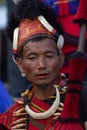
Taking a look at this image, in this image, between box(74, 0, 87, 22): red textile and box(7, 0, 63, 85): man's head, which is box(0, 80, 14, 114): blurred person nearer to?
box(7, 0, 63, 85): man's head

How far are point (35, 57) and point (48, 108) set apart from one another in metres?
0.28

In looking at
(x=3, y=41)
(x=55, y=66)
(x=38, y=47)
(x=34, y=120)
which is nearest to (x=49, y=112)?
(x=34, y=120)

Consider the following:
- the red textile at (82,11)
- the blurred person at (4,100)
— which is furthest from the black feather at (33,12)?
the blurred person at (4,100)

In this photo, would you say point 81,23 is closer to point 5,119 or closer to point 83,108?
point 83,108

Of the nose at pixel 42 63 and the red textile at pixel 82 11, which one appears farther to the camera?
the nose at pixel 42 63

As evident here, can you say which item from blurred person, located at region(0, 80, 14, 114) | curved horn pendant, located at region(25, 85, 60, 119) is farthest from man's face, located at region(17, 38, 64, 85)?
blurred person, located at region(0, 80, 14, 114)

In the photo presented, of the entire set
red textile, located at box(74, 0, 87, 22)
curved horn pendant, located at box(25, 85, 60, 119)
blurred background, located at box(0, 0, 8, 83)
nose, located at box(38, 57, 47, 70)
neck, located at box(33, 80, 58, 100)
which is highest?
red textile, located at box(74, 0, 87, 22)

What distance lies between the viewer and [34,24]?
3.42 meters

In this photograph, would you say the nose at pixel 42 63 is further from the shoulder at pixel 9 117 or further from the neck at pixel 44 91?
the shoulder at pixel 9 117

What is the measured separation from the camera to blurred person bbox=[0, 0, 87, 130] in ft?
10.9

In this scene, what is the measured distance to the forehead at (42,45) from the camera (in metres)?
3.36

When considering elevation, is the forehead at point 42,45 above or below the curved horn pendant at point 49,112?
above

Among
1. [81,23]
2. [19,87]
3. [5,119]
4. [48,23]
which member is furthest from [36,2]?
[19,87]

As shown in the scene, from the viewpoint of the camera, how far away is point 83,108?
123 inches
